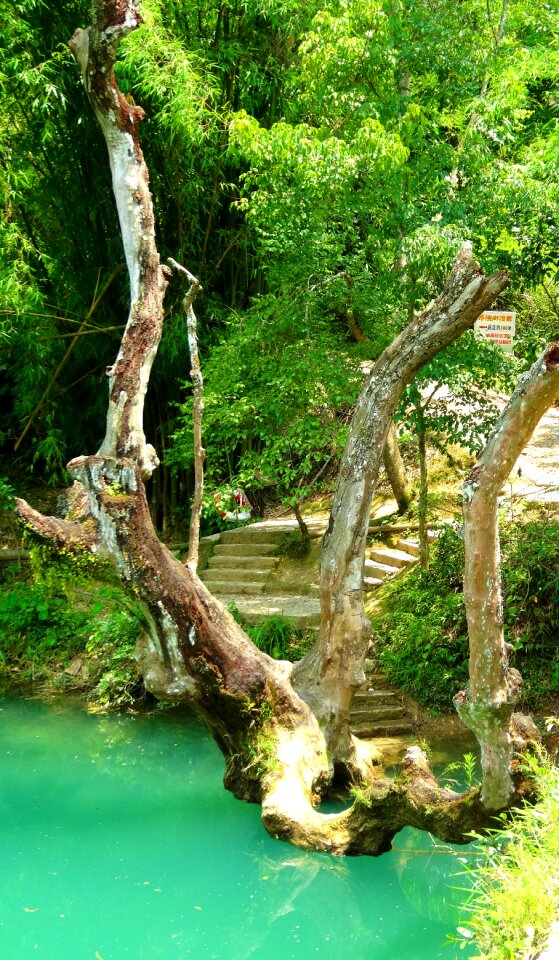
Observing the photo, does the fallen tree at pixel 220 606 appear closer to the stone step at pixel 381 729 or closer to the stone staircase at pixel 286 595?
the stone step at pixel 381 729

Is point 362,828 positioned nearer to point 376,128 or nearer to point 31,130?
point 376,128

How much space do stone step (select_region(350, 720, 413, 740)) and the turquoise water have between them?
35.3 inches

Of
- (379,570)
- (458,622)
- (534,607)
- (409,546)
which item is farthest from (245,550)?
(534,607)

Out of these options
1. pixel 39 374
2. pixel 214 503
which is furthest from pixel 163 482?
pixel 214 503

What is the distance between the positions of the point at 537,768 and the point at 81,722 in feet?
12.2

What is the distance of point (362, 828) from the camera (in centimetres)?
418

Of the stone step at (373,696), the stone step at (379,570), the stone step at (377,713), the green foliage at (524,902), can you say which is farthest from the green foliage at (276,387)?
the green foliage at (524,902)

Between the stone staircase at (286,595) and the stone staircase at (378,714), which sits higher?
the stone staircase at (286,595)

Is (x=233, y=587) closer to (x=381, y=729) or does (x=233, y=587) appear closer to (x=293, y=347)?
(x=381, y=729)

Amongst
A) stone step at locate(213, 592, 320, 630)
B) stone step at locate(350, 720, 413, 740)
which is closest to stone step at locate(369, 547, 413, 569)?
stone step at locate(213, 592, 320, 630)

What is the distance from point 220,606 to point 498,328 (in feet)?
8.69

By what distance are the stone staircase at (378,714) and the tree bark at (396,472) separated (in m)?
1.96

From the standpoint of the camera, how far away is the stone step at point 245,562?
754cm

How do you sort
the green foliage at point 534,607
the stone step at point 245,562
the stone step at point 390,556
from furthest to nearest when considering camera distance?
the stone step at point 245,562, the stone step at point 390,556, the green foliage at point 534,607
